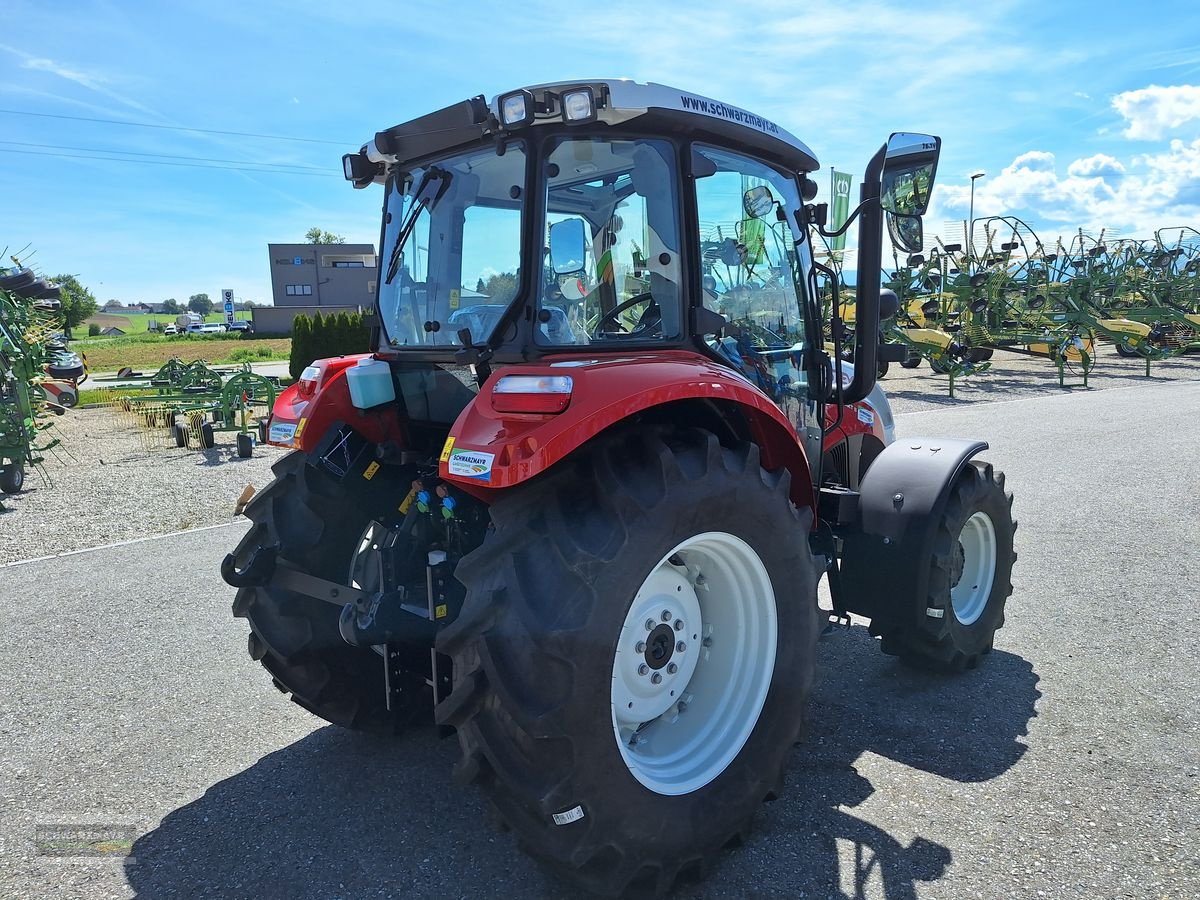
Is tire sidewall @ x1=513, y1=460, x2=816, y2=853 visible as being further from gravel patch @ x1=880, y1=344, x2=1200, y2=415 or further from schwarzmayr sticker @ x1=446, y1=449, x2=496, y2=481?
gravel patch @ x1=880, y1=344, x2=1200, y2=415

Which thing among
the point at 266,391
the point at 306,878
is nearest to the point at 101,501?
the point at 266,391

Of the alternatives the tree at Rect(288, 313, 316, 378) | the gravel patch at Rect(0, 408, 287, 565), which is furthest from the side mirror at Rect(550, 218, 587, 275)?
the tree at Rect(288, 313, 316, 378)

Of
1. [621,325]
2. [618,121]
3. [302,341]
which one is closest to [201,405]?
A: [302,341]

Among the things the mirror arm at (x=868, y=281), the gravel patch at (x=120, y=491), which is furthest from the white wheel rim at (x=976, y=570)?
the gravel patch at (x=120, y=491)

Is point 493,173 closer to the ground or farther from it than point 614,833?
farther from it

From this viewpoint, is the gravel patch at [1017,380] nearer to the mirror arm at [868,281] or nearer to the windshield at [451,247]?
the mirror arm at [868,281]

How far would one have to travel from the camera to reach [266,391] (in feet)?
42.6

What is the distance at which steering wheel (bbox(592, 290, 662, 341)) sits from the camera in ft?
9.23

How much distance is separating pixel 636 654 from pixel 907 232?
6.20 ft

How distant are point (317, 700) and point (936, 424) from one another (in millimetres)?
11386

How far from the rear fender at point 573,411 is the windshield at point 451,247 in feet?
1.71

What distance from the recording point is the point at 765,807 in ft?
9.33

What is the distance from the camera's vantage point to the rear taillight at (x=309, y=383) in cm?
340

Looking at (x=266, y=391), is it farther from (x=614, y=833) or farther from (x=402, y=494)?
(x=614, y=833)
